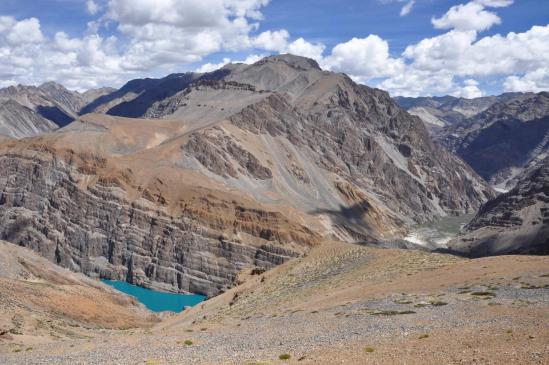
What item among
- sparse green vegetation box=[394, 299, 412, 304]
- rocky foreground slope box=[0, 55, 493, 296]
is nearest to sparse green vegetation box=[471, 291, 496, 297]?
sparse green vegetation box=[394, 299, 412, 304]

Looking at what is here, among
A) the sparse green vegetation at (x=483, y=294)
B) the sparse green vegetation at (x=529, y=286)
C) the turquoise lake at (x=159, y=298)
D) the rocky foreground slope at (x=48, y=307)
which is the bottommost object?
the turquoise lake at (x=159, y=298)

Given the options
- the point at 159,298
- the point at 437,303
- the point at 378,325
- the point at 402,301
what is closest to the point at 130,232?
the point at 159,298

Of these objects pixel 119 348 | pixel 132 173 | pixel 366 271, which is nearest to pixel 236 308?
pixel 366 271

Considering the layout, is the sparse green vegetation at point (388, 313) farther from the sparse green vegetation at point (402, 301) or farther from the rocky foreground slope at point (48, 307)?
the rocky foreground slope at point (48, 307)

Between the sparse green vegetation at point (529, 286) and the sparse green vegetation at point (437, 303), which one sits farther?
the sparse green vegetation at point (529, 286)

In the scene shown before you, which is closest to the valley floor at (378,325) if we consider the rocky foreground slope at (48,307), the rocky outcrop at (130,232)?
the rocky foreground slope at (48,307)

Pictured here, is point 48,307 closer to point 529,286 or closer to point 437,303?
point 437,303
